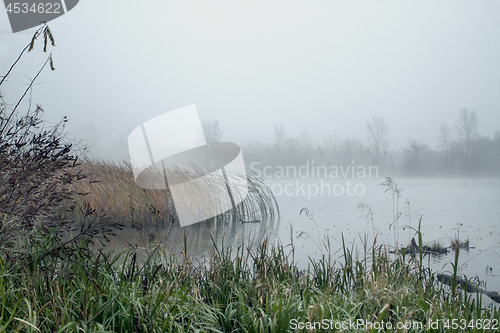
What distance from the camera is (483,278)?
2.60 m

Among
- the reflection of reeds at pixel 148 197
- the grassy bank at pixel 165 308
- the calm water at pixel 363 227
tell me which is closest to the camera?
the grassy bank at pixel 165 308

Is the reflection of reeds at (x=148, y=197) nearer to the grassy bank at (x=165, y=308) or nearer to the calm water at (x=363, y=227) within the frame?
the calm water at (x=363, y=227)

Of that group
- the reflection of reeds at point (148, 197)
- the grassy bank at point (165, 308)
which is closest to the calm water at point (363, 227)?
the reflection of reeds at point (148, 197)

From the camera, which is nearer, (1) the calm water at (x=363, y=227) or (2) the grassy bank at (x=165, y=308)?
(2) the grassy bank at (x=165, y=308)

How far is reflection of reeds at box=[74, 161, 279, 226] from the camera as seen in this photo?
420 cm

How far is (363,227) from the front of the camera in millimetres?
4180

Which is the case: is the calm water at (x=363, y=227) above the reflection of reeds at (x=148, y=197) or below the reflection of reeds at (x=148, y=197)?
below

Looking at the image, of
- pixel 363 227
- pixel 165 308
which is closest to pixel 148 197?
pixel 363 227

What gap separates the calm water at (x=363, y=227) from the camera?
9.71 ft

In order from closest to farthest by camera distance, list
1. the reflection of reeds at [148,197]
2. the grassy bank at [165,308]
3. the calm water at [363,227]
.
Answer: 1. the grassy bank at [165,308]
2. the calm water at [363,227]
3. the reflection of reeds at [148,197]

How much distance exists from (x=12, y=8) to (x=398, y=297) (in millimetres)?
5164

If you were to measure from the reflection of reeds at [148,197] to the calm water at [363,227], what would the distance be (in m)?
0.29

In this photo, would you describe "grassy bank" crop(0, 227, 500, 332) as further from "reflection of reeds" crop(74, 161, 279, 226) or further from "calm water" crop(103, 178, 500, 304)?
"reflection of reeds" crop(74, 161, 279, 226)

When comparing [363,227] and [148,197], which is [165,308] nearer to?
[148,197]
